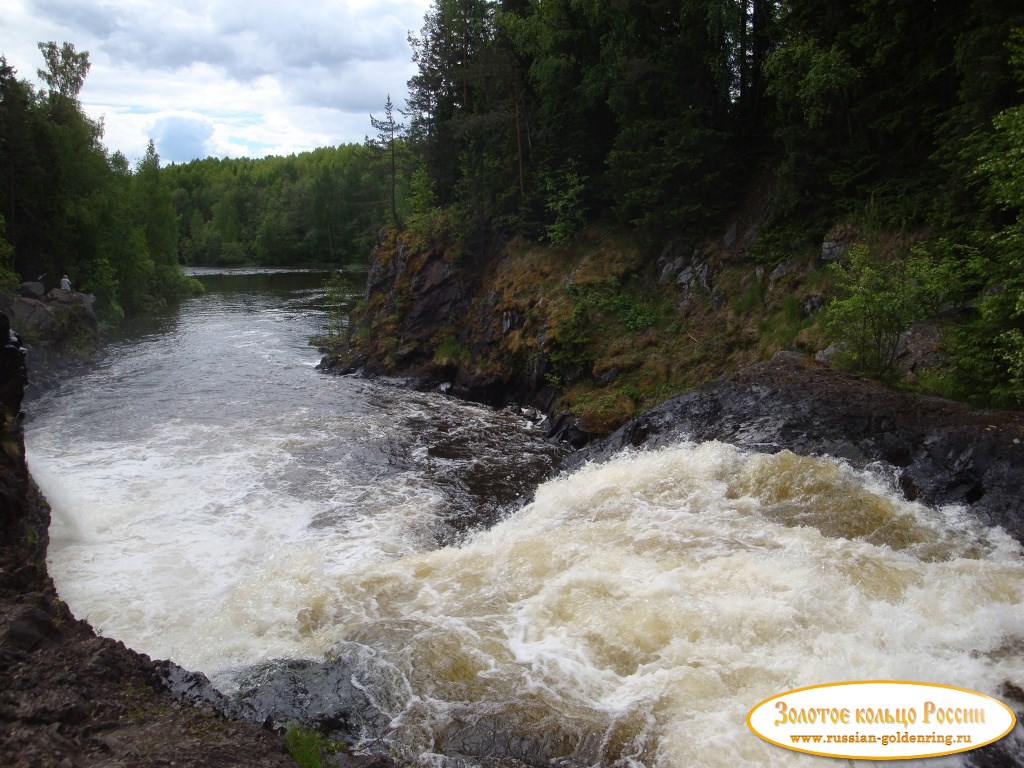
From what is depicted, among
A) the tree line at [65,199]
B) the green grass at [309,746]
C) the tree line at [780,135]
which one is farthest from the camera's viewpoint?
the tree line at [65,199]

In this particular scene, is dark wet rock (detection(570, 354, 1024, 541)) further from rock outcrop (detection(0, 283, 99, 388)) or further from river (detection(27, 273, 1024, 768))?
rock outcrop (detection(0, 283, 99, 388))

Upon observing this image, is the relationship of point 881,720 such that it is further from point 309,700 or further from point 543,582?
point 309,700

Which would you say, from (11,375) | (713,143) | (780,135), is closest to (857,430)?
(780,135)

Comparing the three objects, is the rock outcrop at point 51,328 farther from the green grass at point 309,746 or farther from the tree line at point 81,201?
the green grass at point 309,746

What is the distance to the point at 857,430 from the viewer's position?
11289 millimetres

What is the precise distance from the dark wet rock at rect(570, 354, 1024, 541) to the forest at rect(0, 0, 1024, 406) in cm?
96

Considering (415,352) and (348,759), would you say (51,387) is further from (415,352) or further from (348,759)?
(348,759)

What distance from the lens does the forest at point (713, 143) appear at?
475 inches

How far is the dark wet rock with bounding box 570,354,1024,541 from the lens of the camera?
31.6ft

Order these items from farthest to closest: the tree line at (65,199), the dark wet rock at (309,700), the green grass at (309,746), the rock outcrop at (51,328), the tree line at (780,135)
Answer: the tree line at (65,199)
the rock outcrop at (51,328)
the tree line at (780,135)
the dark wet rock at (309,700)
the green grass at (309,746)

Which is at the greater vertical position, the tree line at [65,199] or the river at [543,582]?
the tree line at [65,199]

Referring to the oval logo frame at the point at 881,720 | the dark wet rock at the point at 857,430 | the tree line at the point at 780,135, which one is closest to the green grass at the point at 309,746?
the oval logo frame at the point at 881,720

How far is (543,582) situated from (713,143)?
15.1 m

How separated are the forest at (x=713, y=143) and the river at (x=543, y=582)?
4.11 meters
